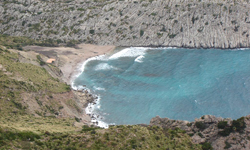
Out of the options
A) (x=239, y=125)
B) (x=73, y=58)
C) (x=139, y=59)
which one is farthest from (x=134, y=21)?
(x=239, y=125)

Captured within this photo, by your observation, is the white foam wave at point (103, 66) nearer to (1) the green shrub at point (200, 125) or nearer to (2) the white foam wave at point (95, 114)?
(2) the white foam wave at point (95, 114)

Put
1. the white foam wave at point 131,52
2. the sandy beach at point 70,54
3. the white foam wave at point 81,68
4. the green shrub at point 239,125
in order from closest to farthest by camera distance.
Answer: the green shrub at point 239,125 → the white foam wave at point 81,68 → the sandy beach at point 70,54 → the white foam wave at point 131,52

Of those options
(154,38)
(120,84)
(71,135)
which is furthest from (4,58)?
(154,38)

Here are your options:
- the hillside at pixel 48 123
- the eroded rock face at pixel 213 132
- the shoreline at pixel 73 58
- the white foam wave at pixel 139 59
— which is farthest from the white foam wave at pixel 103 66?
the eroded rock face at pixel 213 132

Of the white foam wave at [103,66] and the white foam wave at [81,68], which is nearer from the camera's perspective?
the white foam wave at [81,68]

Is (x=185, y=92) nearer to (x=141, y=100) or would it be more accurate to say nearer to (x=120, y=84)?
(x=141, y=100)

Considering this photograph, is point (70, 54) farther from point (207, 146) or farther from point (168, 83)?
point (207, 146)

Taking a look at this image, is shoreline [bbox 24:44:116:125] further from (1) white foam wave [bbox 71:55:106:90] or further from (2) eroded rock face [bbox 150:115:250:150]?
(2) eroded rock face [bbox 150:115:250:150]

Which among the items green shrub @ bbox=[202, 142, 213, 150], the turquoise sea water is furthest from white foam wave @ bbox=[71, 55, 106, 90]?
green shrub @ bbox=[202, 142, 213, 150]
